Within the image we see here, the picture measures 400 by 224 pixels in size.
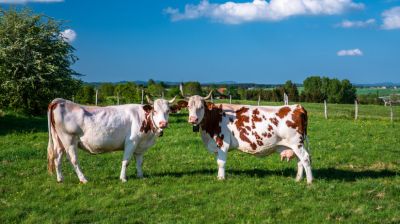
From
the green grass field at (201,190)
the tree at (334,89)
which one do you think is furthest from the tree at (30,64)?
the tree at (334,89)

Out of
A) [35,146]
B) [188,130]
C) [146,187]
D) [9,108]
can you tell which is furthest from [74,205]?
[9,108]

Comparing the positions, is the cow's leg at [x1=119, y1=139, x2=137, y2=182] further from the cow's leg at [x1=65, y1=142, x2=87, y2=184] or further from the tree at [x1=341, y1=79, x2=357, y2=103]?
the tree at [x1=341, y1=79, x2=357, y2=103]

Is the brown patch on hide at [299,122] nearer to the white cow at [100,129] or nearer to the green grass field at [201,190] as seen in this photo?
the green grass field at [201,190]

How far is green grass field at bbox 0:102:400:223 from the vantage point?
8.75 metres

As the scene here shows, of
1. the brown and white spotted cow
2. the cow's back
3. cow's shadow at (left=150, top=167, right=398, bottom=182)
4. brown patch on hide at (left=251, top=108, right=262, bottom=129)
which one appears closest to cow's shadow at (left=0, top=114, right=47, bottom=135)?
the cow's back

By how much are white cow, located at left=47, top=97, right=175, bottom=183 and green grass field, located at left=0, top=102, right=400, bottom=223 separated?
683 millimetres

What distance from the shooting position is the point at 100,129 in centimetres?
1141

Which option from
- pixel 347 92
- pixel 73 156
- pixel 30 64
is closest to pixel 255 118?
pixel 73 156

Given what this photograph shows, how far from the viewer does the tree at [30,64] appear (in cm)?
2955

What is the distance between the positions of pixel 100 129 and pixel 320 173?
230 inches

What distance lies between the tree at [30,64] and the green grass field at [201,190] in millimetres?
14374

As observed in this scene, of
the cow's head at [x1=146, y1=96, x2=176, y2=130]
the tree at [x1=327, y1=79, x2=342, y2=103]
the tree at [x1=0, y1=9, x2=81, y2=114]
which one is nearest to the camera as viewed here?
the cow's head at [x1=146, y1=96, x2=176, y2=130]

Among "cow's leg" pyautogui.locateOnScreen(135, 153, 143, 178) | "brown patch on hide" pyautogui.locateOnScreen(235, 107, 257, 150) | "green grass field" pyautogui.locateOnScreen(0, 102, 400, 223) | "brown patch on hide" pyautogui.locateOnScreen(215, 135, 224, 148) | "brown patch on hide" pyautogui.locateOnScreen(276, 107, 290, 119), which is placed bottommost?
"green grass field" pyautogui.locateOnScreen(0, 102, 400, 223)

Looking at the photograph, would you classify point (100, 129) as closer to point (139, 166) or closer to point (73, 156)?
point (73, 156)
